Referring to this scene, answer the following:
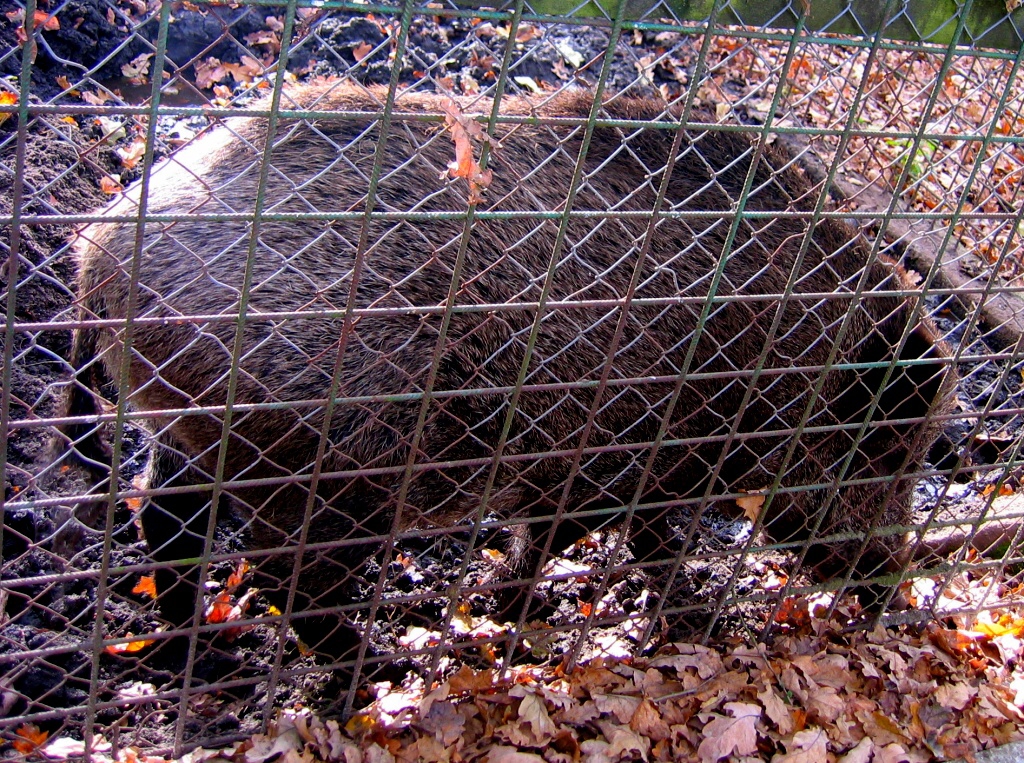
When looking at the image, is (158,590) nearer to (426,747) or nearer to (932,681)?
(426,747)

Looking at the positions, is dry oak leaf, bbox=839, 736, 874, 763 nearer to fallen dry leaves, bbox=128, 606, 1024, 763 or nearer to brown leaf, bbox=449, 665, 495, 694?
fallen dry leaves, bbox=128, 606, 1024, 763

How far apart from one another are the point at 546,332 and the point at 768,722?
4.85 ft

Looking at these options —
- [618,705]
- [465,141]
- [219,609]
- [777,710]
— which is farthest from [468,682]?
[465,141]

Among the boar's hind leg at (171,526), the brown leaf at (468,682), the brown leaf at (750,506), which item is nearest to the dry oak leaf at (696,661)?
the brown leaf at (468,682)

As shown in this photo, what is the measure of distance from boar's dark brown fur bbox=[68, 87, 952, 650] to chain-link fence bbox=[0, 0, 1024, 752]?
14 mm


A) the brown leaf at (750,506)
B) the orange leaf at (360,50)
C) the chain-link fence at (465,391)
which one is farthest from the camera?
the orange leaf at (360,50)

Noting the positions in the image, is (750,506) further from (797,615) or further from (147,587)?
(147,587)

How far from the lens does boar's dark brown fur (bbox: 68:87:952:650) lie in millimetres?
2641

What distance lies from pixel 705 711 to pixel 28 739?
1995 mm

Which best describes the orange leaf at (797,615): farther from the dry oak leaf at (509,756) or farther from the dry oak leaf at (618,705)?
the dry oak leaf at (509,756)

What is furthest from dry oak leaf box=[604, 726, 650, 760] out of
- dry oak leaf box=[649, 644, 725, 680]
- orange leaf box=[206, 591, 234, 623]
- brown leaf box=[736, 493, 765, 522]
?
orange leaf box=[206, 591, 234, 623]

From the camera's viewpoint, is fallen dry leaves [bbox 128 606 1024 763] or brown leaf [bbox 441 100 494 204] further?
fallen dry leaves [bbox 128 606 1024 763]

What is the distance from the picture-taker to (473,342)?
2.94m

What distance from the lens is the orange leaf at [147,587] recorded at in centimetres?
337
